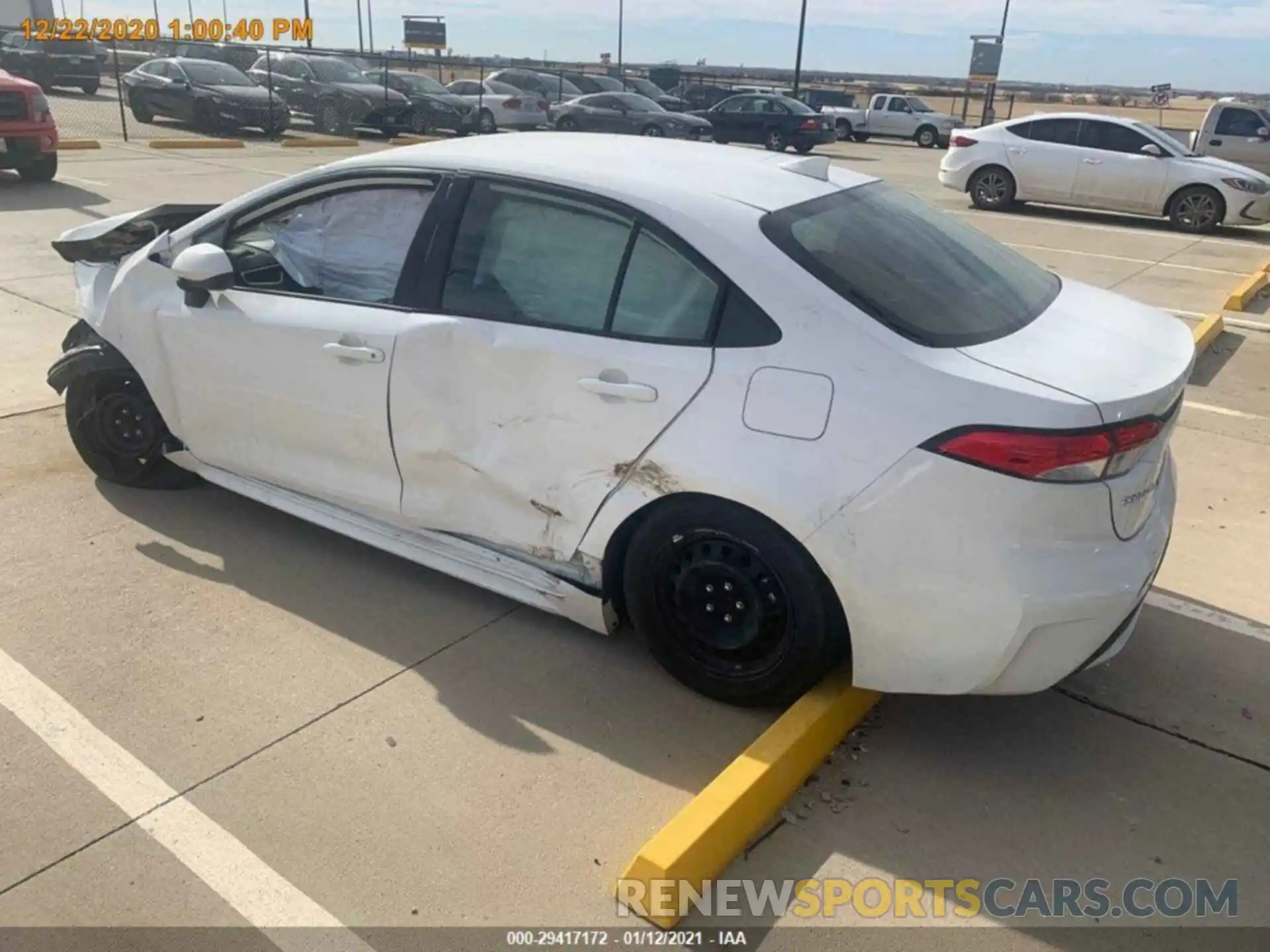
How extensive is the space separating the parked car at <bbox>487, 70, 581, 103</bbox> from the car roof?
25.3 meters

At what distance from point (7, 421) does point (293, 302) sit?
2.58 m

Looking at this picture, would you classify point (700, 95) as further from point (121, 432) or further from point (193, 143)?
point (121, 432)

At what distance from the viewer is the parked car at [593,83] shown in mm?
28578

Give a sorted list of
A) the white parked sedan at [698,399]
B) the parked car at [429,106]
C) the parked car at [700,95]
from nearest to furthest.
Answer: the white parked sedan at [698,399] < the parked car at [429,106] < the parked car at [700,95]

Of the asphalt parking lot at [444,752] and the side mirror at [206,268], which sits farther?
the side mirror at [206,268]

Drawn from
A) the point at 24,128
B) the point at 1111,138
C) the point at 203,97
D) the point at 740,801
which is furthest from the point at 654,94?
the point at 740,801

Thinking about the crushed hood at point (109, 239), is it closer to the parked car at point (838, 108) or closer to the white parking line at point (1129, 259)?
the white parking line at point (1129, 259)

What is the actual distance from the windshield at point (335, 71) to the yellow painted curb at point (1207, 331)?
2053 cm

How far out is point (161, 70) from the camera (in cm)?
2162

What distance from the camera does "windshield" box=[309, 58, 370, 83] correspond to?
77.1 ft

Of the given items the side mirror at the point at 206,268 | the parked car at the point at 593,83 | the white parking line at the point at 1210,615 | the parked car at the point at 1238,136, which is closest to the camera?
the side mirror at the point at 206,268

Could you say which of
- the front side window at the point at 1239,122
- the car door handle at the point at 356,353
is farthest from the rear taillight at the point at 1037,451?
the front side window at the point at 1239,122

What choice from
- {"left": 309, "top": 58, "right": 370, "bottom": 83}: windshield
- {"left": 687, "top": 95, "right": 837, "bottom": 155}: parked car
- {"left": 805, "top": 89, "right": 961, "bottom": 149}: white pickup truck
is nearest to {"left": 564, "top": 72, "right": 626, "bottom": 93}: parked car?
{"left": 687, "top": 95, "right": 837, "bottom": 155}: parked car

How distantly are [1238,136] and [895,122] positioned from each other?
45.9 feet
